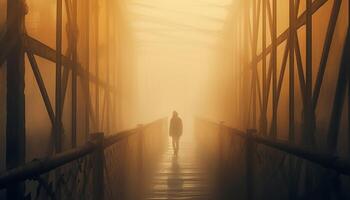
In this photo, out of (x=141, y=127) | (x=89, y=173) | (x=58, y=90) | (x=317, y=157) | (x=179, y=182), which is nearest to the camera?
(x=317, y=157)

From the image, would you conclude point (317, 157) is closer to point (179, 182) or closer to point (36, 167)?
point (36, 167)

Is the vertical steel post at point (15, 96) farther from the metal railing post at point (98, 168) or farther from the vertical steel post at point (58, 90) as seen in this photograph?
the vertical steel post at point (58, 90)

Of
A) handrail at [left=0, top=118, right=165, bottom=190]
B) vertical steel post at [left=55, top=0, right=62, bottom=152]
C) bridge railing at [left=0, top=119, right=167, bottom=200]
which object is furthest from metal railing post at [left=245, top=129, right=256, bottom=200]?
handrail at [left=0, top=118, right=165, bottom=190]

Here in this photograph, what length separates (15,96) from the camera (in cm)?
547

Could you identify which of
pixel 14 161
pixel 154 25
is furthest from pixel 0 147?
pixel 154 25

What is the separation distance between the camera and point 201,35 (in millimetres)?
26953

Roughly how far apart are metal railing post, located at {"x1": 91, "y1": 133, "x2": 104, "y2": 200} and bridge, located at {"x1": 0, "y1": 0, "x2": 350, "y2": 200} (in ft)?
0.04

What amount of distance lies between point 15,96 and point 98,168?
1.20 meters

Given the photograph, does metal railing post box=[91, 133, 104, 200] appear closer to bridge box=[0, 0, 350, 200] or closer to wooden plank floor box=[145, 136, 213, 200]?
bridge box=[0, 0, 350, 200]

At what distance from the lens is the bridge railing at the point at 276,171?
4145mm

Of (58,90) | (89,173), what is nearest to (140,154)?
(58,90)

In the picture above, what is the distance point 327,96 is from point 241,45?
36.6ft

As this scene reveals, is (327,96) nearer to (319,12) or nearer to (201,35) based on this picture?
(319,12)

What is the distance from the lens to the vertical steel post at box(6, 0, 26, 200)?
5.39 meters
